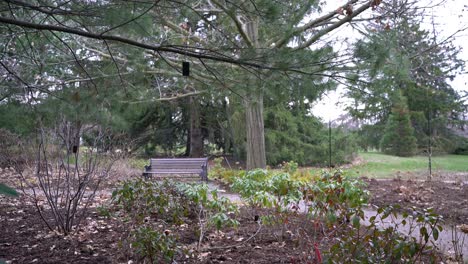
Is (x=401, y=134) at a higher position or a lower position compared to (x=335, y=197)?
higher

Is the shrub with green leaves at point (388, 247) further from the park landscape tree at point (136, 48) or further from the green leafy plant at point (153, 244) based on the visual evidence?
the park landscape tree at point (136, 48)

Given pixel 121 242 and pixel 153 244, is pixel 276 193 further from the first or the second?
pixel 153 244

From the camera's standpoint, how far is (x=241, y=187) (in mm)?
4441

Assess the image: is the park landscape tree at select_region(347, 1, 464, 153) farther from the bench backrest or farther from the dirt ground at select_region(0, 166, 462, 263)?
the bench backrest

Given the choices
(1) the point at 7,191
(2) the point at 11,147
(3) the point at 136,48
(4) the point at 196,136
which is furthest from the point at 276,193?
(4) the point at 196,136

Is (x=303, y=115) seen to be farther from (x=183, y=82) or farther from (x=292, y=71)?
(x=292, y=71)

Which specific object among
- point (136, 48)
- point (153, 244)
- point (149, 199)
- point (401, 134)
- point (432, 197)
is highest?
point (136, 48)

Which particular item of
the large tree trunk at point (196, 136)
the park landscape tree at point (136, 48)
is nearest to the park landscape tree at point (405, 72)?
the park landscape tree at point (136, 48)

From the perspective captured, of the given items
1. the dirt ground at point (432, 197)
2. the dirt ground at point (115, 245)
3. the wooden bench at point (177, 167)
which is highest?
the wooden bench at point (177, 167)

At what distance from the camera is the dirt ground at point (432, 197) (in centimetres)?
588

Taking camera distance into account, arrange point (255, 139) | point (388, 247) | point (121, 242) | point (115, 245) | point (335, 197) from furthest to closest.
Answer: point (255, 139) → point (115, 245) → point (335, 197) → point (121, 242) → point (388, 247)

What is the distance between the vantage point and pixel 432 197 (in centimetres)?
711

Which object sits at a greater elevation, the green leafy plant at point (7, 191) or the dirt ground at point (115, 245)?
the green leafy plant at point (7, 191)

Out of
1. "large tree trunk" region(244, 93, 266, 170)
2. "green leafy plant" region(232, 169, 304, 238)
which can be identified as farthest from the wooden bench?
"green leafy plant" region(232, 169, 304, 238)
